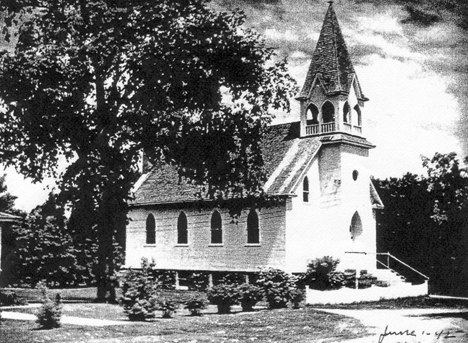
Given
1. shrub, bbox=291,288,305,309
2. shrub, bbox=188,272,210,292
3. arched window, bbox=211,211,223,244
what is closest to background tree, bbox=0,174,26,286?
shrub, bbox=188,272,210,292

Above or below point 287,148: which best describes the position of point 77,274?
below

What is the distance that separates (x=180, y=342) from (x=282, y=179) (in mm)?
12335

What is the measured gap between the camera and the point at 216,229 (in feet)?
81.0

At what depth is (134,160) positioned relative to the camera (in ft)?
56.3

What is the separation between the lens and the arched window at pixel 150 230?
86.4 ft

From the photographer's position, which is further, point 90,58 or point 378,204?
point 378,204

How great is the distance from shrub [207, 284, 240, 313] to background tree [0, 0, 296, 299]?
8.30 feet

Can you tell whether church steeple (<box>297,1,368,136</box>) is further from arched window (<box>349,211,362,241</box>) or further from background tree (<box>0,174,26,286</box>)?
background tree (<box>0,174,26,286</box>)

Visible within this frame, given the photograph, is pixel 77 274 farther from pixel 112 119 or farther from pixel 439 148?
pixel 439 148

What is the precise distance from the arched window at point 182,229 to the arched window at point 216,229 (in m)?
1.25

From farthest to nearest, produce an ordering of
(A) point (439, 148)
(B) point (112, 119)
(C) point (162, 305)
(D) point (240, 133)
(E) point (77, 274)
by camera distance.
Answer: (E) point (77, 274) < (D) point (240, 133) < (B) point (112, 119) < (C) point (162, 305) < (A) point (439, 148)

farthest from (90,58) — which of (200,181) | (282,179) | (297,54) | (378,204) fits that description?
(378,204)

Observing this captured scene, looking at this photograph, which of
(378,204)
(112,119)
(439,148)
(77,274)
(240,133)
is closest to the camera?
(439,148)

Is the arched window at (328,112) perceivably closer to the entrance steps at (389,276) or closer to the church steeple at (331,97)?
the church steeple at (331,97)
